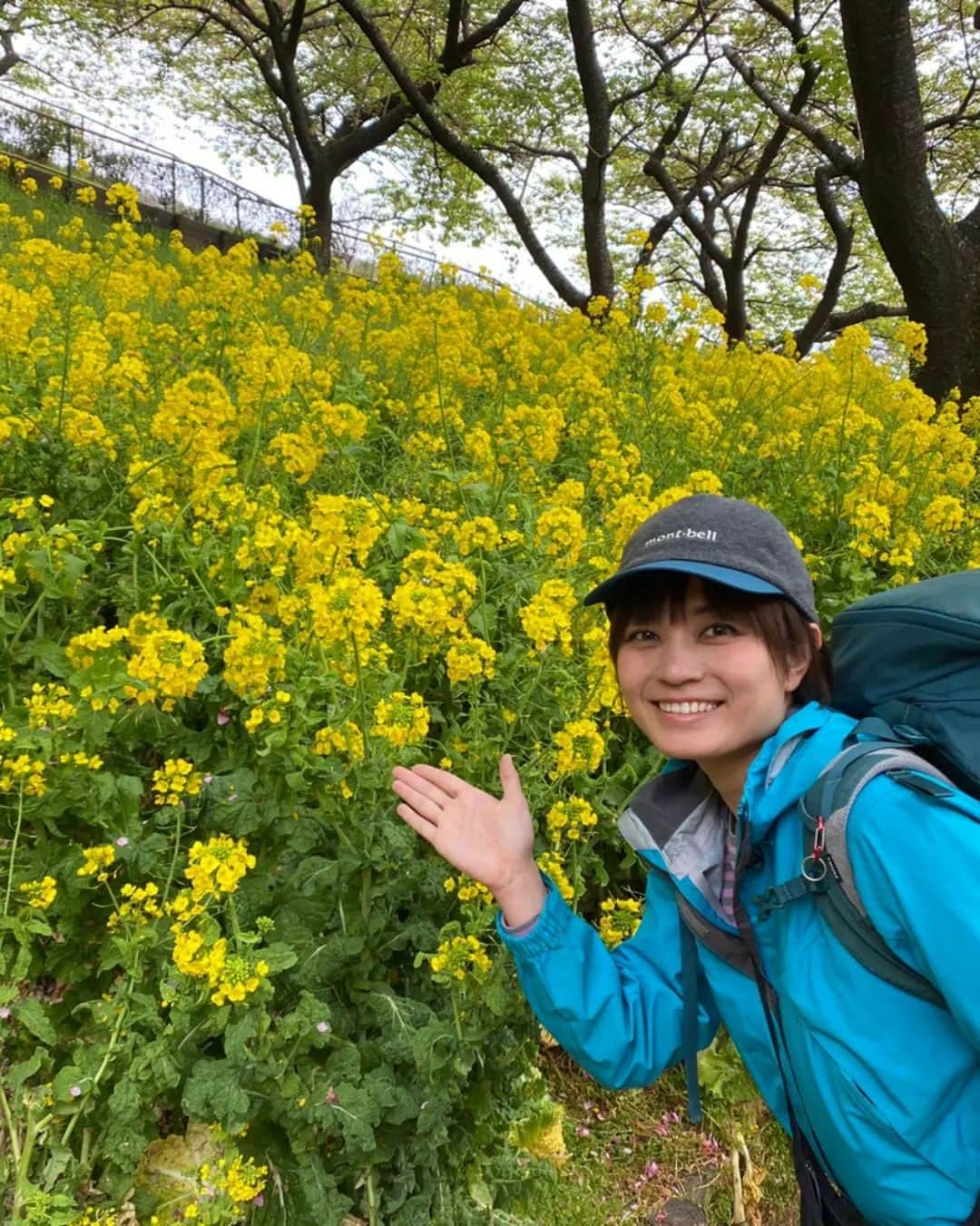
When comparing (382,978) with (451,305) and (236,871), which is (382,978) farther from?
(451,305)

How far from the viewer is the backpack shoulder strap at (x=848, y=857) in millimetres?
1096

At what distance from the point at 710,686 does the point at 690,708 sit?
0.16ft

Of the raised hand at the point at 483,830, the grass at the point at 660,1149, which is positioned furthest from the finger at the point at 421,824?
the grass at the point at 660,1149

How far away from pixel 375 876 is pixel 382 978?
0.24 meters

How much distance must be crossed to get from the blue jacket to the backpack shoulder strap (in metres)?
0.02

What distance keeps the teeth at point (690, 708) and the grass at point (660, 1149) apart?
4.02ft

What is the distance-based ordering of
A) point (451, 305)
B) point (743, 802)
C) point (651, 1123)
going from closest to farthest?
point (743, 802)
point (651, 1123)
point (451, 305)

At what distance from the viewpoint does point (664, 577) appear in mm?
1421

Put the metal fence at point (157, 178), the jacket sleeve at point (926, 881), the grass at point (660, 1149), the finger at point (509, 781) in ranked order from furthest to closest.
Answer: the metal fence at point (157, 178) < the grass at point (660, 1149) < the finger at point (509, 781) < the jacket sleeve at point (926, 881)

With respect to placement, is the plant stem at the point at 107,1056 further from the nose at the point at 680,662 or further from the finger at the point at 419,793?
the nose at the point at 680,662

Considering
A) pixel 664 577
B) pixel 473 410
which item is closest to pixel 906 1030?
pixel 664 577

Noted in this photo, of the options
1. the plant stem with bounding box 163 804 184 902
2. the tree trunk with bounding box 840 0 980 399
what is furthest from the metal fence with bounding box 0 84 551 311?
the plant stem with bounding box 163 804 184 902

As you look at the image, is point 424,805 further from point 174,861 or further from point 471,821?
point 174,861

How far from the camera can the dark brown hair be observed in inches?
54.3
